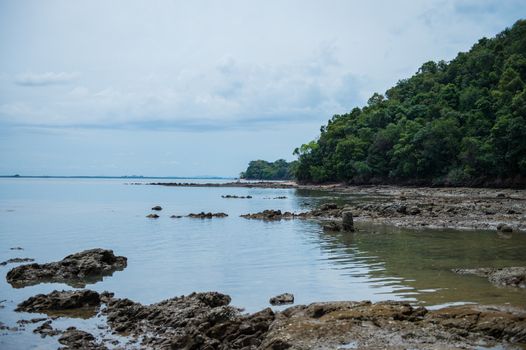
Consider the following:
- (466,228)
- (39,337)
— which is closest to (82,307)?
(39,337)

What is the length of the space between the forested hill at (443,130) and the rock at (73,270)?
6269 cm

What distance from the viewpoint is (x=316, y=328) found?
1068 centimetres

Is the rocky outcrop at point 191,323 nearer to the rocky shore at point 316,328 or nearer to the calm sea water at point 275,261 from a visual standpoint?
the rocky shore at point 316,328

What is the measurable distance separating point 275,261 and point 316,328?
12.7m

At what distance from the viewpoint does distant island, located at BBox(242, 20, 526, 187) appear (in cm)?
7469

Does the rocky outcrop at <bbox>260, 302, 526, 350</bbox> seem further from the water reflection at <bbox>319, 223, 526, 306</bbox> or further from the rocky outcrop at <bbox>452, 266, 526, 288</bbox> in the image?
the rocky outcrop at <bbox>452, 266, 526, 288</bbox>

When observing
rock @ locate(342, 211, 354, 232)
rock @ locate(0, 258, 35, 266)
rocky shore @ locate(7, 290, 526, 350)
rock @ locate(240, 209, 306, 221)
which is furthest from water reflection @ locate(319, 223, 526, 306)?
rock @ locate(0, 258, 35, 266)

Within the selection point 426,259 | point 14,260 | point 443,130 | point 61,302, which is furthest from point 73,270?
point 443,130

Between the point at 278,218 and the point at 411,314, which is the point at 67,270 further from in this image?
the point at 278,218

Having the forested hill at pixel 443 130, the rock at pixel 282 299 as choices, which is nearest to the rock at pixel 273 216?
the rock at pixel 282 299

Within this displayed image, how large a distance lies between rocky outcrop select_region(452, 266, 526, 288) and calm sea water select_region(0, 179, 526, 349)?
0.49 m

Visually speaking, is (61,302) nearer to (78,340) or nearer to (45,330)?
(45,330)

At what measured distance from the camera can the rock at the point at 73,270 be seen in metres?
19.8

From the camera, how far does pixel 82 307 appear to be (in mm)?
15125
